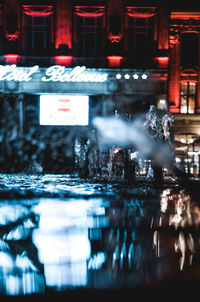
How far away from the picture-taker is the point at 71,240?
427 centimetres

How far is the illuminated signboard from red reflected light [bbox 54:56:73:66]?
212 centimetres

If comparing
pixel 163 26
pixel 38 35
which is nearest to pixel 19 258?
pixel 38 35

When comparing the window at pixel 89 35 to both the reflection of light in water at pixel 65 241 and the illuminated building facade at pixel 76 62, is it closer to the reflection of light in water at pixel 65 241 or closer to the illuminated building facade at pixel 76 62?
the illuminated building facade at pixel 76 62

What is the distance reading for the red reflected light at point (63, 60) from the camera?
26.7m

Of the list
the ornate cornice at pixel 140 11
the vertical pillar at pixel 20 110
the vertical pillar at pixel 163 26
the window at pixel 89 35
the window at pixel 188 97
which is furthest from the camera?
the window at pixel 188 97

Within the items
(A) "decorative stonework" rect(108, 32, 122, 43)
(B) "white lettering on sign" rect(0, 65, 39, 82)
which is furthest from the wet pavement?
(A) "decorative stonework" rect(108, 32, 122, 43)

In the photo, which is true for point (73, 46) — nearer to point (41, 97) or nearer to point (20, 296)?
point (41, 97)

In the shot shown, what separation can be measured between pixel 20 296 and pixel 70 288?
1.12 ft

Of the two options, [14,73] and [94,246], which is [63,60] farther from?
[94,246]

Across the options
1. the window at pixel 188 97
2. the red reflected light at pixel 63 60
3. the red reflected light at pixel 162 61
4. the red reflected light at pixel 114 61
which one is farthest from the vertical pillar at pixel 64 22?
the window at pixel 188 97

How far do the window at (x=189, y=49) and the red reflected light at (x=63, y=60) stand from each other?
8.59 m

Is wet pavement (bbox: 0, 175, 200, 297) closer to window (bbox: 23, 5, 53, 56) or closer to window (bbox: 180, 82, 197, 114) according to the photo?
window (bbox: 23, 5, 53, 56)

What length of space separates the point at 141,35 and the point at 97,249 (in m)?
25.8

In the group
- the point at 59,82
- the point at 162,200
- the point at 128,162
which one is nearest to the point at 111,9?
the point at 59,82
